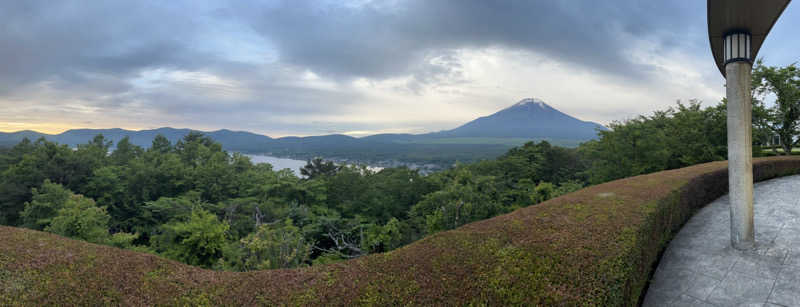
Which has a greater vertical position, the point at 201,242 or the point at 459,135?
the point at 459,135

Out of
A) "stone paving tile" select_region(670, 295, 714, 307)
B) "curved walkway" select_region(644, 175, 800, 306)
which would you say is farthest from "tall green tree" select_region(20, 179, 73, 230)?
"curved walkway" select_region(644, 175, 800, 306)

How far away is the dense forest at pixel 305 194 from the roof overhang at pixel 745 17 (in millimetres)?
5735

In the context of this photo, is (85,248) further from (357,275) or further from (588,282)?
(588,282)

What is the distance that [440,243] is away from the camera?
275 cm

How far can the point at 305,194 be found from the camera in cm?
1745

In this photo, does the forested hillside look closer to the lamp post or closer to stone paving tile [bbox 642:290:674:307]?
stone paving tile [bbox 642:290:674:307]

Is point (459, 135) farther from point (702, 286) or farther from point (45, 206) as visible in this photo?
point (702, 286)

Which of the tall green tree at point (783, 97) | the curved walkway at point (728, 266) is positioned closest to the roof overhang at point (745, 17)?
the curved walkway at point (728, 266)

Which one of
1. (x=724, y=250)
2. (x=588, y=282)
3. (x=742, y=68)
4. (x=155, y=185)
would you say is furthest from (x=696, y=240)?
(x=155, y=185)

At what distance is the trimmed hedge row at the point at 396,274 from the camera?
1.90m

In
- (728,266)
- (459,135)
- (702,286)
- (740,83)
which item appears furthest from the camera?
(459,135)

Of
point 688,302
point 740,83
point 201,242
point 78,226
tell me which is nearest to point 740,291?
point 688,302

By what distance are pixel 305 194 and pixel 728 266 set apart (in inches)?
668

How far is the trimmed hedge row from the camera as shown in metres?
1.90
